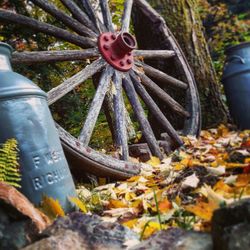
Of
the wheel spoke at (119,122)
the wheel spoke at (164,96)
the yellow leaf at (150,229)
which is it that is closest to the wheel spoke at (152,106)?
the wheel spoke at (164,96)

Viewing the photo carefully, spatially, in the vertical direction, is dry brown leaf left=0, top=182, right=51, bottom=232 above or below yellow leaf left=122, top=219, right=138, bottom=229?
above

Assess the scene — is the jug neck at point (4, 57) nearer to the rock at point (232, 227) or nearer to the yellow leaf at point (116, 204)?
the yellow leaf at point (116, 204)

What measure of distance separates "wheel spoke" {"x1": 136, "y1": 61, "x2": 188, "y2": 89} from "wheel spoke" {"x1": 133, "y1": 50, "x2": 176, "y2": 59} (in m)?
0.10

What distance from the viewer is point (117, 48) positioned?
9.87 feet

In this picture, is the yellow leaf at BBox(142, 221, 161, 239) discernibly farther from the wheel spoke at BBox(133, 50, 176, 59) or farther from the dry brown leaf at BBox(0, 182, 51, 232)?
the wheel spoke at BBox(133, 50, 176, 59)

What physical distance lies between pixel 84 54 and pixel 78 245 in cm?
192

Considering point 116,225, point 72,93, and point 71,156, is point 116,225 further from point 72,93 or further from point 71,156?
point 72,93

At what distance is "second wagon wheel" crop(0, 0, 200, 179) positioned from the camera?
2.64 metres

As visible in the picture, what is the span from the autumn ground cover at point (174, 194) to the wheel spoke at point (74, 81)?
0.65 metres

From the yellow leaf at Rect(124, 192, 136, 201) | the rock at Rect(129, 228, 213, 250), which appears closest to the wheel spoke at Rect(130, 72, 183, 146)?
the yellow leaf at Rect(124, 192, 136, 201)

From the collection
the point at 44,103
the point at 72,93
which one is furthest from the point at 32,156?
the point at 72,93

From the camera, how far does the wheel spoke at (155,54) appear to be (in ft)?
11.2

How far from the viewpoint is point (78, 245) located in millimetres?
1228

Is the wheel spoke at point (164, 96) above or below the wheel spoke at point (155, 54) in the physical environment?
below
